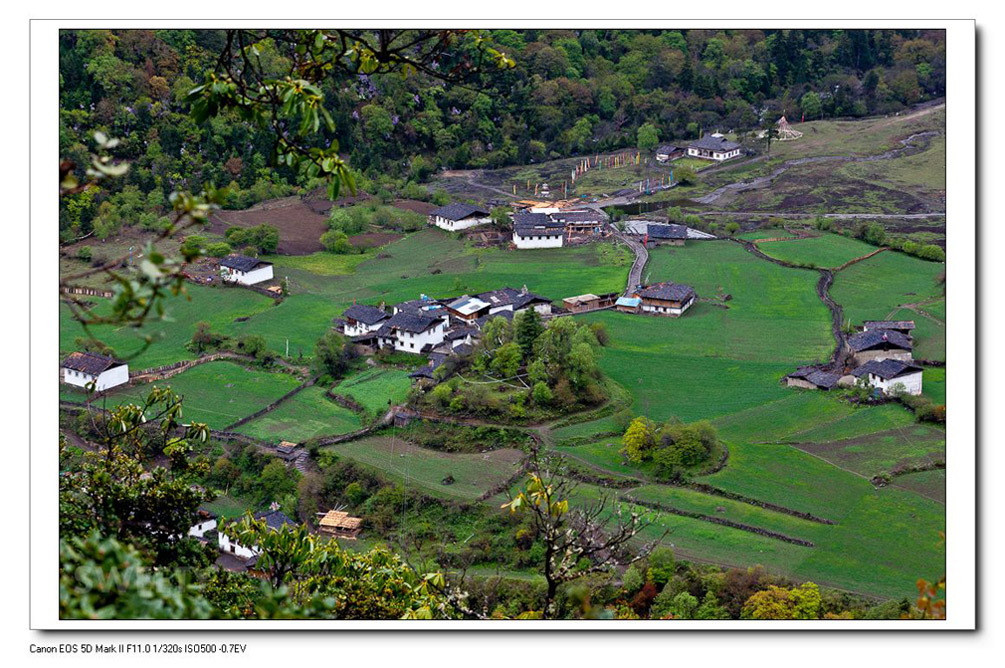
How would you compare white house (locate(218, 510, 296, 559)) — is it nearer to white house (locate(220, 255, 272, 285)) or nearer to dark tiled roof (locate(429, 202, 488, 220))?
white house (locate(220, 255, 272, 285))

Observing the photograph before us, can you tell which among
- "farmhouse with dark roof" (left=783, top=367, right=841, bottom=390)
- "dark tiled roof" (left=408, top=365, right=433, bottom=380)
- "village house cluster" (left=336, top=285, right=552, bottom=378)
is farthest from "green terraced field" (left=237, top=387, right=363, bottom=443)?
"farmhouse with dark roof" (left=783, top=367, right=841, bottom=390)

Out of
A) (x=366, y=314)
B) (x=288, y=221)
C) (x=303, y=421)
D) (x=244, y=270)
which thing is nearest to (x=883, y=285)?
(x=366, y=314)

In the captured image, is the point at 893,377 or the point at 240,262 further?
the point at 240,262

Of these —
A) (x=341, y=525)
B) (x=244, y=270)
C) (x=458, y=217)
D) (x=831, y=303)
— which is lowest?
(x=341, y=525)

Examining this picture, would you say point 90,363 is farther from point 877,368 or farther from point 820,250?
point 820,250

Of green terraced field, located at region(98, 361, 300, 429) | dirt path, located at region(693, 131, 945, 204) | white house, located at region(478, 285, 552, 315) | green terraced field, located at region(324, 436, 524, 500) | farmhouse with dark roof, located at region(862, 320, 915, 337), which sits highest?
dirt path, located at region(693, 131, 945, 204)

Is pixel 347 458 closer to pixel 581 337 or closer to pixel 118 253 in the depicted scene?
pixel 581 337

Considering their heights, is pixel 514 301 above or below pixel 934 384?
above
